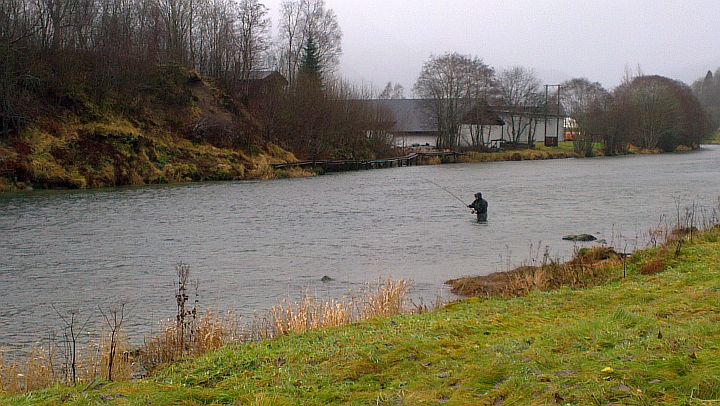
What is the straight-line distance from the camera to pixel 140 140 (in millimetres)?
47438

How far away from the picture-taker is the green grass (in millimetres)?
5453

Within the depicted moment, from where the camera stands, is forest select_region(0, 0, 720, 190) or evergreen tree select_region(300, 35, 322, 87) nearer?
forest select_region(0, 0, 720, 190)

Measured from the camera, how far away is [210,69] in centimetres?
6781

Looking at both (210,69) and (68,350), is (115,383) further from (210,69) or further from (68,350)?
(210,69)

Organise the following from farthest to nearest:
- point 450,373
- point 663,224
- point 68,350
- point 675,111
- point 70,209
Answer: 1. point 675,111
2. point 70,209
3. point 663,224
4. point 68,350
5. point 450,373

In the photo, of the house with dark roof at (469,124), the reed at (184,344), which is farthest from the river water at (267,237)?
the house with dark roof at (469,124)

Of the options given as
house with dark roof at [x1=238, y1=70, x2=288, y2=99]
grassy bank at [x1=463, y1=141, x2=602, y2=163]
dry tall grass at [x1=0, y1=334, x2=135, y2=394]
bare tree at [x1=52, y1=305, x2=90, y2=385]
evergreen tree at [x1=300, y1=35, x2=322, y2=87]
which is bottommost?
bare tree at [x1=52, y1=305, x2=90, y2=385]

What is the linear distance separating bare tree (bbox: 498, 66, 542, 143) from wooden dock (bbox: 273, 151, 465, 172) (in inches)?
858

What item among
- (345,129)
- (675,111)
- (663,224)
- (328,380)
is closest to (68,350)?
(328,380)

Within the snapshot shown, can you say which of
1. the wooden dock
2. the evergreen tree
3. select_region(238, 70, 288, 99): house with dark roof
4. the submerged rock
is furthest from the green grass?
the evergreen tree

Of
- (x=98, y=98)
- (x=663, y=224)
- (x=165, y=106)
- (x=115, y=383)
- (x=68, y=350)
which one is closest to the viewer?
(x=115, y=383)

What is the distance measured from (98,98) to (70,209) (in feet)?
71.0

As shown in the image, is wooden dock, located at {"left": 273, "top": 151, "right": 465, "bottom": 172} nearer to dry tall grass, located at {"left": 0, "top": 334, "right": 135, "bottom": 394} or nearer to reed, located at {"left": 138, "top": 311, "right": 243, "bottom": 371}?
reed, located at {"left": 138, "top": 311, "right": 243, "bottom": 371}

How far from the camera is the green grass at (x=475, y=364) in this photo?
5453mm
